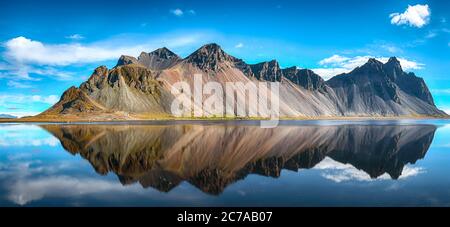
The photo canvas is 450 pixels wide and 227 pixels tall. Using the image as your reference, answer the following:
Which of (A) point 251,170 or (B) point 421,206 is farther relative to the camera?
(A) point 251,170

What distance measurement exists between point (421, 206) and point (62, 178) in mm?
26432

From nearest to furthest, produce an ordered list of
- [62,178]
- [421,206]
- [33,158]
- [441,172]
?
1. [421,206]
2. [62,178]
3. [441,172]
4. [33,158]

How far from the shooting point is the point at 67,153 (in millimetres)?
44375

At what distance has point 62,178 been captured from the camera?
2750cm

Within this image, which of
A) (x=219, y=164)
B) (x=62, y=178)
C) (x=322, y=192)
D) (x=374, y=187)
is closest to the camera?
(x=322, y=192)
